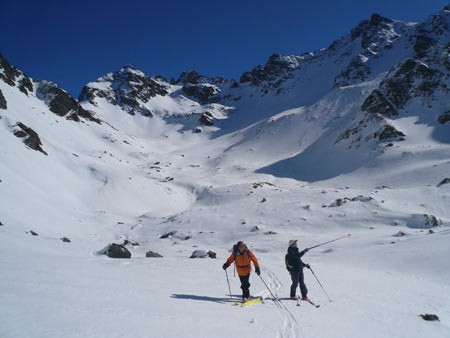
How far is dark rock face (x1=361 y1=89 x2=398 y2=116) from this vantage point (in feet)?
198

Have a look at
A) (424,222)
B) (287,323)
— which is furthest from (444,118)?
(287,323)

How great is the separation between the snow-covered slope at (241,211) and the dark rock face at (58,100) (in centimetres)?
40

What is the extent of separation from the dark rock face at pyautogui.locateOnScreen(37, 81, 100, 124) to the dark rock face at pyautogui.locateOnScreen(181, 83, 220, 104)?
94.8 m

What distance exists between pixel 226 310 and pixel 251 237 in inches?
791

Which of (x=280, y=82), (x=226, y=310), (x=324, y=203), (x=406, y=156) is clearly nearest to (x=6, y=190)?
(x=226, y=310)

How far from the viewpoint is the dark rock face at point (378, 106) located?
60487 mm

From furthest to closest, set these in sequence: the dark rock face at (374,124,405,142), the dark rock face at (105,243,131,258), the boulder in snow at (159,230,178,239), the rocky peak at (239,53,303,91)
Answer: the rocky peak at (239,53,303,91), the dark rock face at (374,124,405,142), the boulder in snow at (159,230,178,239), the dark rock face at (105,243,131,258)

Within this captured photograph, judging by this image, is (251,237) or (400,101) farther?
(400,101)

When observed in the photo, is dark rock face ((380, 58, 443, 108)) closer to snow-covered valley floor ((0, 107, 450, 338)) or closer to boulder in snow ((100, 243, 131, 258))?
snow-covered valley floor ((0, 107, 450, 338))

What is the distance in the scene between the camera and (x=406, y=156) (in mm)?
45469

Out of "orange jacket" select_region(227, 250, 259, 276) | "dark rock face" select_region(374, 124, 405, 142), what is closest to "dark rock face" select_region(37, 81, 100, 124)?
"orange jacket" select_region(227, 250, 259, 276)

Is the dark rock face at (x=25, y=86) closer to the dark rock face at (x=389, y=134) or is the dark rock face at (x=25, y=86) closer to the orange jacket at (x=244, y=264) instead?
the orange jacket at (x=244, y=264)

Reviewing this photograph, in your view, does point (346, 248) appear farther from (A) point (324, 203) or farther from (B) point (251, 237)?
(A) point (324, 203)

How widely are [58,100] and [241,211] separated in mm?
75505
